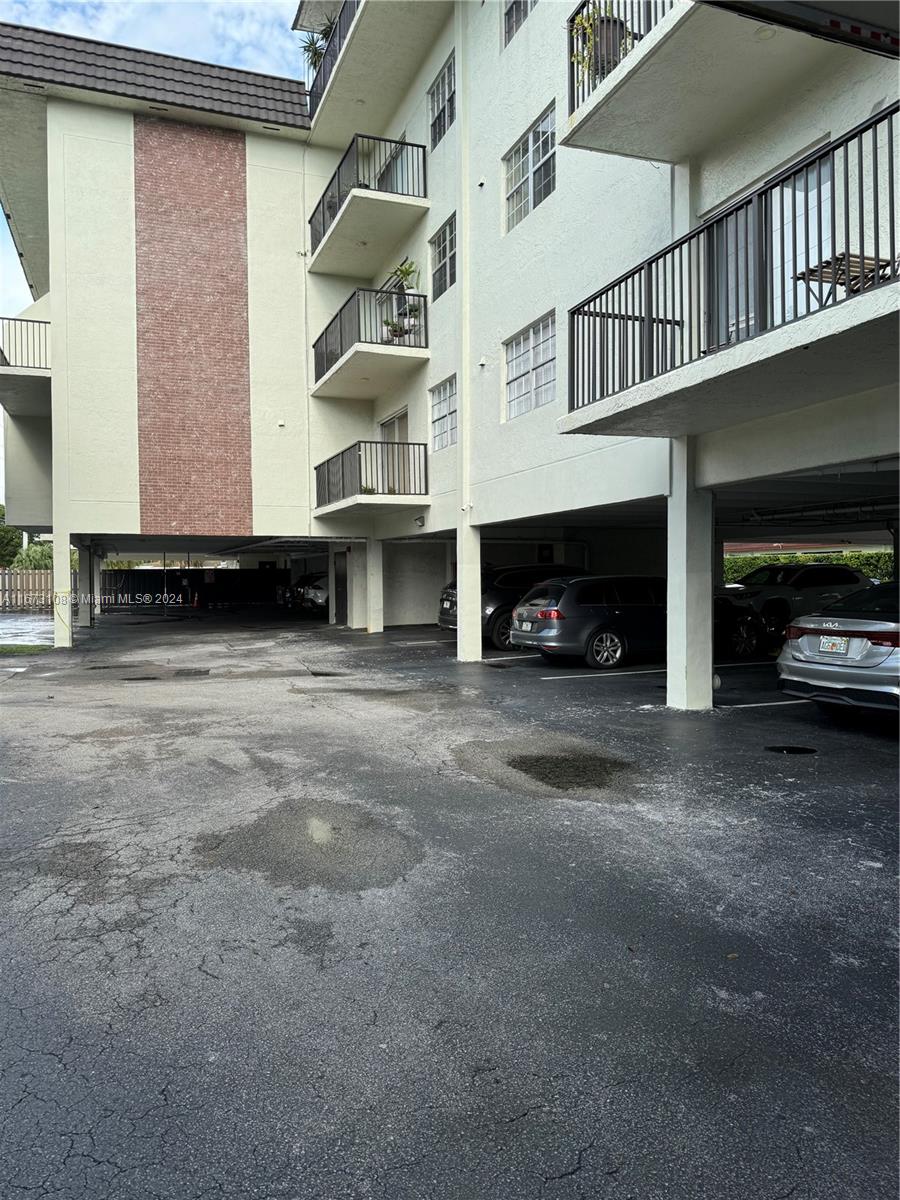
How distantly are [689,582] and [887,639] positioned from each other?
258 centimetres

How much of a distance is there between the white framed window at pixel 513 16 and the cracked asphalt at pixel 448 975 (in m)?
12.5

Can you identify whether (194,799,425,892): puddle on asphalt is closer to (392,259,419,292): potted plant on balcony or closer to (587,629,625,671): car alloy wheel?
(587,629,625,671): car alloy wheel

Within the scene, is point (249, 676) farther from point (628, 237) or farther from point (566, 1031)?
point (566, 1031)

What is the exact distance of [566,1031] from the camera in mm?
3188

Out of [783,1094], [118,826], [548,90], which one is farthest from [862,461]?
[548,90]

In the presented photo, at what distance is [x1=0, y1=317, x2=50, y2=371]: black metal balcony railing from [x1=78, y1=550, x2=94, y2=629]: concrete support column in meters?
6.59

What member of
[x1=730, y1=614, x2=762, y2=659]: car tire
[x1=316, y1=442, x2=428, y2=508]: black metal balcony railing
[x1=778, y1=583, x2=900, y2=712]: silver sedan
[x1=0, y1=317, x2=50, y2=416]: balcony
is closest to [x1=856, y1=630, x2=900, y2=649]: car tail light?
[x1=778, y1=583, x2=900, y2=712]: silver sedan

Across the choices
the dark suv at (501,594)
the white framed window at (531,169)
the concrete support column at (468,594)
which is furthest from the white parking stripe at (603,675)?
the white framed window at (531,169)

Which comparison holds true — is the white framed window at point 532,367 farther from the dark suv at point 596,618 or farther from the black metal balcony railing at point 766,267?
the dark suv at point 596,618

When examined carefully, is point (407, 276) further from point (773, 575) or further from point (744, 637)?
point (744, 637)

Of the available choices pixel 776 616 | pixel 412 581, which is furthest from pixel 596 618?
pixel 412 581

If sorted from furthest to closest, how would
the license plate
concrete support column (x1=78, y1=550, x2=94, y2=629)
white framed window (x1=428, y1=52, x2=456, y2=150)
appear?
concrete support column (x1=78, y1=550, x2=94, y2=629), white framed window (x1=428, y1=52, x2=456, y2=150), the license plate

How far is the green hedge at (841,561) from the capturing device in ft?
85.7

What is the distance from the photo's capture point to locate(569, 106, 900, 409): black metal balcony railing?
610 centimetres
